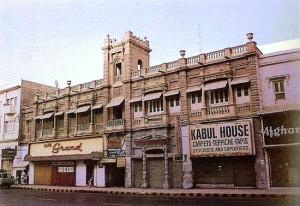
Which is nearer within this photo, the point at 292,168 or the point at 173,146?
the point at 292,168

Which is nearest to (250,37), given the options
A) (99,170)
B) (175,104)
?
(175,104)

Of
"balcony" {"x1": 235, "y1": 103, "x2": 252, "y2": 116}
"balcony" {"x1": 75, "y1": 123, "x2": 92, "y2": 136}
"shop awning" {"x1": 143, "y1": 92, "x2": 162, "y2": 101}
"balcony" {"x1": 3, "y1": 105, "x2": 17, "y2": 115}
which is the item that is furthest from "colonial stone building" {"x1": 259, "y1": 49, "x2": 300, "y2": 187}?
"balcony" {"x1": 3, "y1": 105, "x2": 17, "y2": 115}

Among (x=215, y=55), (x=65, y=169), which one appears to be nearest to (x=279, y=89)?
(x=215, y=55)

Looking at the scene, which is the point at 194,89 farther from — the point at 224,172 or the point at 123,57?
the point at 123,57

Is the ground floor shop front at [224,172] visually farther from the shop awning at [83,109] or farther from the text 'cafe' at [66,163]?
the shop awning at [83,109]

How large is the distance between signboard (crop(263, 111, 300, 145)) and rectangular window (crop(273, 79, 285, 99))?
1.52 m

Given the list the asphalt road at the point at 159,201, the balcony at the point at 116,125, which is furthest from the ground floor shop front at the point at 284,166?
the balcony at the point at 116,125

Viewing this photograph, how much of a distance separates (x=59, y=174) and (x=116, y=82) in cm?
1180

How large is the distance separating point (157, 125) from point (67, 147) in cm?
1125

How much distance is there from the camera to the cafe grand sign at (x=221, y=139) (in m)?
20.6

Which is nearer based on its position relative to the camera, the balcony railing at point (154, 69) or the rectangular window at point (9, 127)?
the balcony railing at point (154, 69)

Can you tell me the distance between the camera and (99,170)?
28125 millimetres

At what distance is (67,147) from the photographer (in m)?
30.8

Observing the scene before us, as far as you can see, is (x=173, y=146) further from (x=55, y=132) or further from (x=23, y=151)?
(x=23, y=151)
